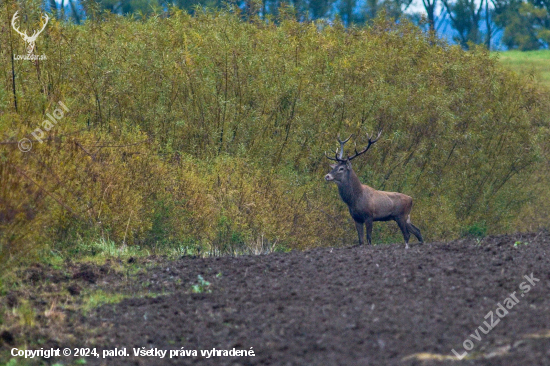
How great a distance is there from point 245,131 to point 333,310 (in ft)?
34.9

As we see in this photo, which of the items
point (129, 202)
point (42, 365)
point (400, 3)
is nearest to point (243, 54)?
point (129, 202)

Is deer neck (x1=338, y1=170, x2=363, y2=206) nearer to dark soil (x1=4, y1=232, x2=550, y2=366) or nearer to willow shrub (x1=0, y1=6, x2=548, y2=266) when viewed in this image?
willow shrub (x1=0, y1=6, x2=548, y2=266)

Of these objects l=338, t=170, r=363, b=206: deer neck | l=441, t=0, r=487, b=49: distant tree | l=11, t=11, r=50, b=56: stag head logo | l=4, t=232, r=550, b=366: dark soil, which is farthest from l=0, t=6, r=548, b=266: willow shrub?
l=441, t=0, r=487, b=49: distant tree

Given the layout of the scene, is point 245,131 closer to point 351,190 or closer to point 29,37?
point 351,190

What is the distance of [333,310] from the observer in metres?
7.52

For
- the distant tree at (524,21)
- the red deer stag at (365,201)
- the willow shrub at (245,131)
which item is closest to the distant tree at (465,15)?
the distant tree at (524,21)

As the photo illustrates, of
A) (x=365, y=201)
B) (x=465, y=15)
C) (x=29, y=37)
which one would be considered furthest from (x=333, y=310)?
(x=465, y=15)

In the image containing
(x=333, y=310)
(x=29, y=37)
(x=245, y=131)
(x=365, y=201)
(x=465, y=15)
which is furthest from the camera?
(x=465, y=15)

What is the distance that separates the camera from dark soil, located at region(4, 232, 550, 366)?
6227mm

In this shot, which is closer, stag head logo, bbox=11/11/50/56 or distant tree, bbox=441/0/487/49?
stag head logo, bbox=11/11/50/56

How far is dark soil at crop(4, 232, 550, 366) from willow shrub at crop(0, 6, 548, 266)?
2108mm

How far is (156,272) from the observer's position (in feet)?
32.3

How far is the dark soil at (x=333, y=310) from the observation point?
6227 mm

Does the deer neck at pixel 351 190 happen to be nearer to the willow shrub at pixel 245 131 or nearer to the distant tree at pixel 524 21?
the willow shrub at pixel 245 131
